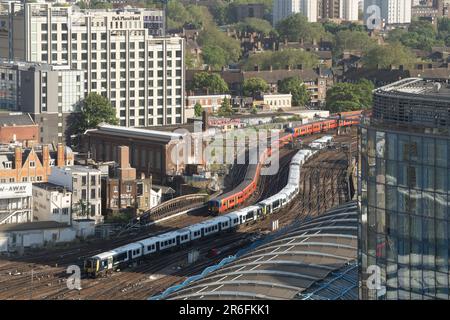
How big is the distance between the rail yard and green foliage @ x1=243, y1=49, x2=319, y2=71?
63.1m

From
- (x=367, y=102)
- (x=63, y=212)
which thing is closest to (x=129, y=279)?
(x=63, y=212)

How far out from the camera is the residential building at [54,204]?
55522 millimetres

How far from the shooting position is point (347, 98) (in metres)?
107

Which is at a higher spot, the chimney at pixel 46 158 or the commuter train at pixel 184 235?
the chimney at pixel 46 158

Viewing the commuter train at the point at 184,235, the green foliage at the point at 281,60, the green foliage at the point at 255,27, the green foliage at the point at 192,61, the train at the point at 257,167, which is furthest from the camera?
the green foliage at the point at 255,27

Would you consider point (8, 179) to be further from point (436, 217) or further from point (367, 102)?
point (367, 102)

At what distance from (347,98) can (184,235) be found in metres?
56.1

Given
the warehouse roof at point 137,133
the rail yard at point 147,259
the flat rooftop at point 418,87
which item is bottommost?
the rail yard at point 147,259

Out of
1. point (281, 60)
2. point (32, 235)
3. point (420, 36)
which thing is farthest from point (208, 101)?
point (420, 36)

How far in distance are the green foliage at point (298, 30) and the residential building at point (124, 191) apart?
108543 mm

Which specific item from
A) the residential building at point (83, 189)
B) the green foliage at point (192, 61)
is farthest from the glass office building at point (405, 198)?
the green foliage at point (192, 61)

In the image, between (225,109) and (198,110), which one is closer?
(198,110)

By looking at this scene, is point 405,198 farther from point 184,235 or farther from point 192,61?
point 192,61

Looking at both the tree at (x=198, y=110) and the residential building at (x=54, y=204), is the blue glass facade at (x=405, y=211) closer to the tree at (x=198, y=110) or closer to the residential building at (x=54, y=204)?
the residential building at (x=54, y=204)
